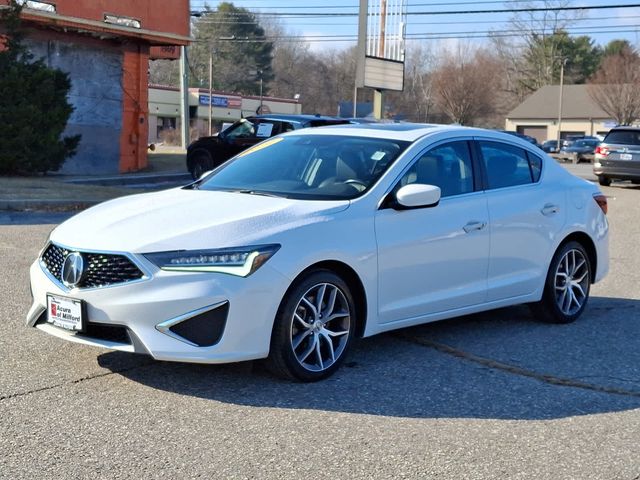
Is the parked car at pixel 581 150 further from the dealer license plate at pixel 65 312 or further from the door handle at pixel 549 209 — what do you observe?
the dealer license plate at pixel 65 312

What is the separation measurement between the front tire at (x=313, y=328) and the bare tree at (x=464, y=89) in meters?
63.0

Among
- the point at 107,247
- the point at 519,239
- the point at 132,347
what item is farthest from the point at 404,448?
the point at 519,239

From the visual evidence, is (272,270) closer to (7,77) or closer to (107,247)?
(107,247)

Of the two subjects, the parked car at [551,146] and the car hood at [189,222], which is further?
the parked car at [551,146]

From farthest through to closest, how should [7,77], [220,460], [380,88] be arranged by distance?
1. [380,88]
2. [7,77]
3. [220,460]

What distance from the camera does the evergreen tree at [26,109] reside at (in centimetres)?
1811

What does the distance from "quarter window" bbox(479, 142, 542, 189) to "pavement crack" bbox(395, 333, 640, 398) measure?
1.31 meters

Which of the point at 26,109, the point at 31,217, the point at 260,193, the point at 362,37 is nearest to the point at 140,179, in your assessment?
the point at 26,109

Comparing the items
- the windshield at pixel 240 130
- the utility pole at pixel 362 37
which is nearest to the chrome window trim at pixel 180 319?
the windshield at pixel 240 130

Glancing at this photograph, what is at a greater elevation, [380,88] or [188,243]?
[380,88]

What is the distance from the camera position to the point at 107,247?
4.92 metres

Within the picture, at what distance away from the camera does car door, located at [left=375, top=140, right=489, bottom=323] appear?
5688mm

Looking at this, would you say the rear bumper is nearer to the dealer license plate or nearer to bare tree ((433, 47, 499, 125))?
the dealer license plate

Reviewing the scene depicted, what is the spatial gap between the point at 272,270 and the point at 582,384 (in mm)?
2175
